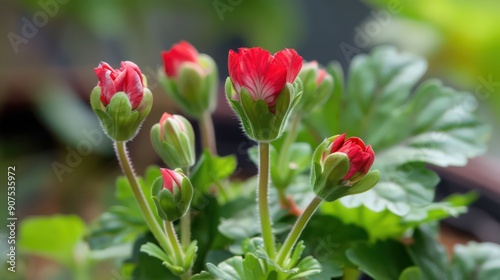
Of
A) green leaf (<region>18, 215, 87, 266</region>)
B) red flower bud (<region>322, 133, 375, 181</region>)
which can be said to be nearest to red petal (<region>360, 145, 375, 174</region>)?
red flower bud (<region>322, 133, 375, 181</region>)

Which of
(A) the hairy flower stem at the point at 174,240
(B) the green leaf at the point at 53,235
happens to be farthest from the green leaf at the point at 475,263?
(B) the green leaf at the point at 53,235

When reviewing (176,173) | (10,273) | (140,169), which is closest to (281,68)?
(176,173)

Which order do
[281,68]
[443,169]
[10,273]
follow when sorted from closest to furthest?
[281,68] → [10,273] → [443,169]

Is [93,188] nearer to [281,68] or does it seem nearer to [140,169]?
[140,169]

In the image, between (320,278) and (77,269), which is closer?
(320,278)

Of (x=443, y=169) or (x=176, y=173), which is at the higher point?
(x=176, y=173)

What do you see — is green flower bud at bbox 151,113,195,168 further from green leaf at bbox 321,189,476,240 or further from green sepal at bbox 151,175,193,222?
green leaf at bbox 321,189,476,240

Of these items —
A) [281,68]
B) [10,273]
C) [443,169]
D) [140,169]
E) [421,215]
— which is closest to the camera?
[281,68]
